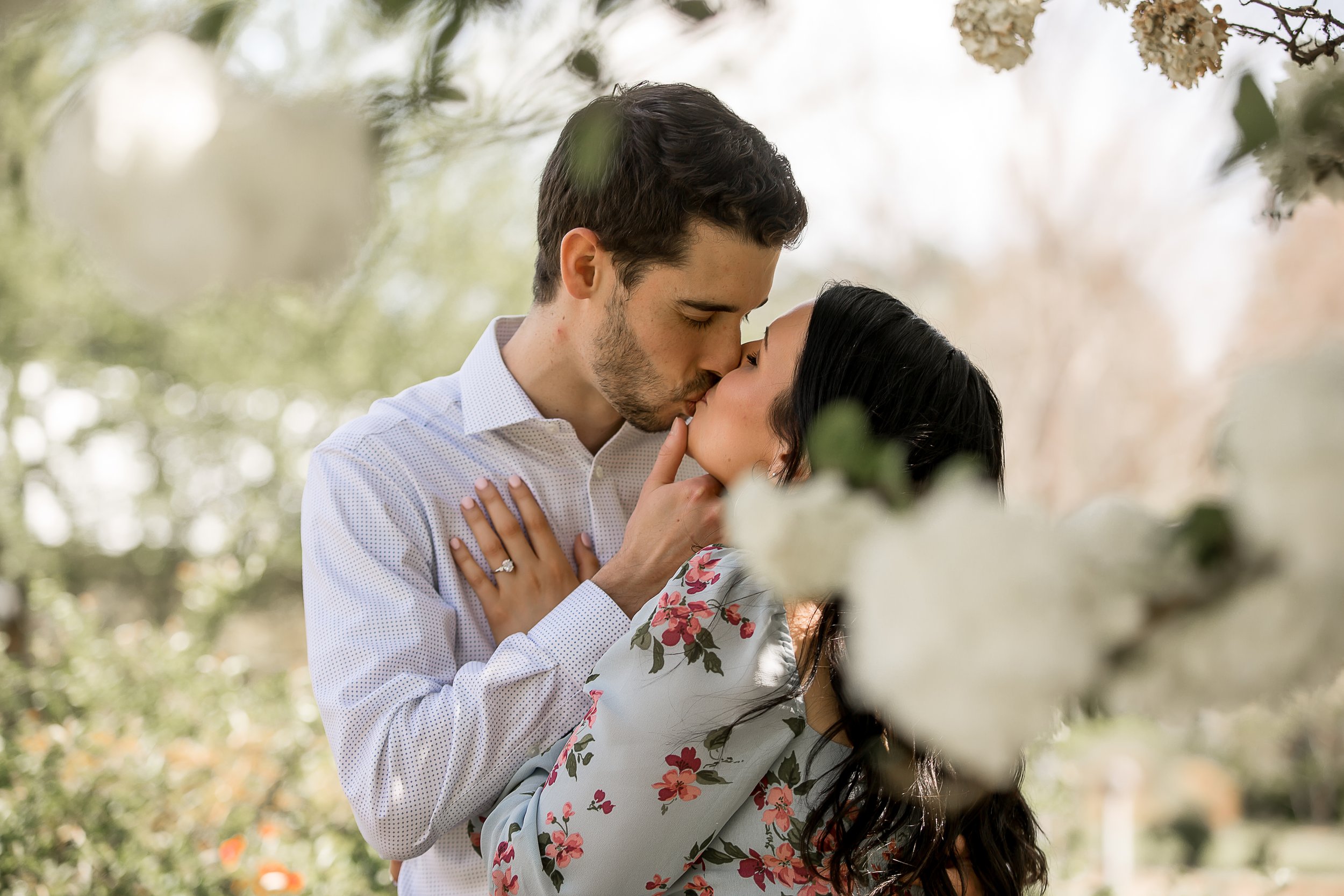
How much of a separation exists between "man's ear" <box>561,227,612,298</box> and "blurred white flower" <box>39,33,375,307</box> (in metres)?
1.51

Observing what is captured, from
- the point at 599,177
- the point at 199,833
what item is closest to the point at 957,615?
the point at 599,177

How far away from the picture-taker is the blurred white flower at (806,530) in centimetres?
49

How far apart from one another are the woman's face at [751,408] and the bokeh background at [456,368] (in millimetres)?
1831

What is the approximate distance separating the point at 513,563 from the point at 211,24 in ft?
4.40

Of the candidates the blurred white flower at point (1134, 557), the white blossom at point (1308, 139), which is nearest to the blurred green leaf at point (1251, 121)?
the white blossom at point (1308, 139)

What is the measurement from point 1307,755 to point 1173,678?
670 cm

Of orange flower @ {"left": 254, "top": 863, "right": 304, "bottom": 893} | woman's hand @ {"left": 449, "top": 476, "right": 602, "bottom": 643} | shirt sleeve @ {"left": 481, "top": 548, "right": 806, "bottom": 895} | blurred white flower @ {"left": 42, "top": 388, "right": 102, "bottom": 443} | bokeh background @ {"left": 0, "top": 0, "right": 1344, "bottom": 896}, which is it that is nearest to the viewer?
shirt sleeve @ {"left": 481, "top": 548, "right": 806, "bottom": 895}

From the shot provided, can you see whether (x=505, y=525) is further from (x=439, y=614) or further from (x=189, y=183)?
(x=189, y=183)

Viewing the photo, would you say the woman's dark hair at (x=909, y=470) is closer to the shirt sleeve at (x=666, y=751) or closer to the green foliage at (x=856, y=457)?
the shirt sleeve at (x=666, y=751)

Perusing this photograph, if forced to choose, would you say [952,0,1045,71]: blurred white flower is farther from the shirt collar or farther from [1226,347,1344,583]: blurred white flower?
the shirt collar

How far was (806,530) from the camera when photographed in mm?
486

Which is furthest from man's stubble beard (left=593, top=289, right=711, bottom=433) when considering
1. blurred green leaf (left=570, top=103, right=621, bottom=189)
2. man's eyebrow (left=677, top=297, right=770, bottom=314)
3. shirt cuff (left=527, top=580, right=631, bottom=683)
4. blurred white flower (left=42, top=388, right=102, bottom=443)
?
blurred white flower (left=42, top=388, right=102, bottom=443)

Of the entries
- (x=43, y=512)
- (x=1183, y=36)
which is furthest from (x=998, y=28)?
(x=43, y=512)

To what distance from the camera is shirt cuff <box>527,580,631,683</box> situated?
154 cm
